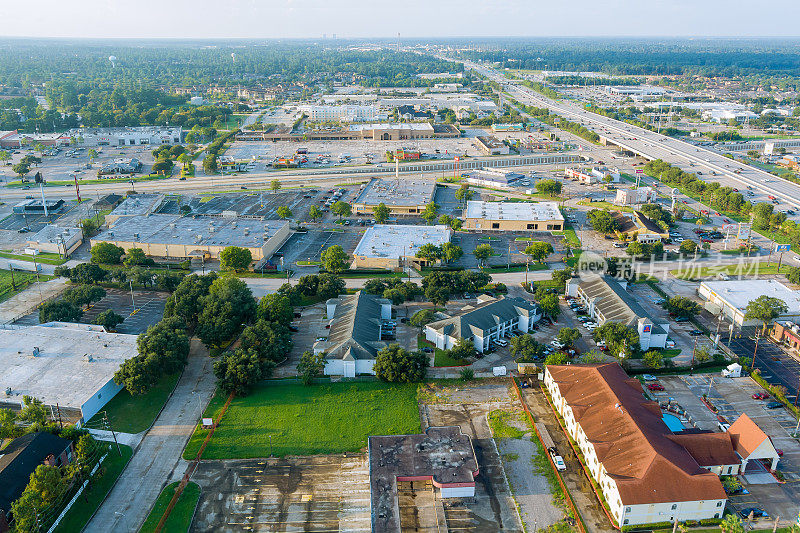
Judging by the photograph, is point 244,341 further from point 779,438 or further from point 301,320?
point 779,438

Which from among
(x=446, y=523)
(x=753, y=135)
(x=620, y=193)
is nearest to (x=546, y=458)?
(x=446, y=523)

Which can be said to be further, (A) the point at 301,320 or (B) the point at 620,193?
(B) the point at 620,193

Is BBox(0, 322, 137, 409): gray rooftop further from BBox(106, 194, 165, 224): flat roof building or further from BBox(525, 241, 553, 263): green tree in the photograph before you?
BBox(525, 241, 553, 263): green tree

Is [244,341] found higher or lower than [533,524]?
higher

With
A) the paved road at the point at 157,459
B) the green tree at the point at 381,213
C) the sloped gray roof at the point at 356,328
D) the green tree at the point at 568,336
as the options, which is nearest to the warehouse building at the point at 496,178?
the green tree at the point at 381,213

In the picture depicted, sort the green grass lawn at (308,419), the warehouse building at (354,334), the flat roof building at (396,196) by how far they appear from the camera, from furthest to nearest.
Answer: the flat roof building at (396,196) < the warehouse building at (354,334) < the green grass lawn at (308,419)

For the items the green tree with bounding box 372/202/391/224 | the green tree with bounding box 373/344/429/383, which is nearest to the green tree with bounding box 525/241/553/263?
the green tree with bounding box 372/202/391/224

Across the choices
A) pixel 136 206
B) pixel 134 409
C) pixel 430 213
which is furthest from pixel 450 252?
pixel 136 206

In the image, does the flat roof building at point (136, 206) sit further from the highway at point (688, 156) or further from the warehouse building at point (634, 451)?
the highway at point (688, 156)
